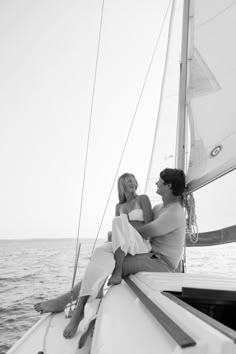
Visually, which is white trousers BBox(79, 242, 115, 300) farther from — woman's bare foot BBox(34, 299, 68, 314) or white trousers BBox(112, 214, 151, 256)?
woman's bare foot BBox(34, 299, 68, 314)

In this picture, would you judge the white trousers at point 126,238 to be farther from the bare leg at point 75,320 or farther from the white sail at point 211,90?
the white sail at point 211,90

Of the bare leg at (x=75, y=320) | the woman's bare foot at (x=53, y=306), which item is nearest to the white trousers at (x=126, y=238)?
the bare leg at (x=75, y=320)

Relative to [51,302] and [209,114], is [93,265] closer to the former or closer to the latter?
[51,302]

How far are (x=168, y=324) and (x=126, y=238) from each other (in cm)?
114

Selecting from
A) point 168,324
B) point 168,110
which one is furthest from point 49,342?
point 168,110

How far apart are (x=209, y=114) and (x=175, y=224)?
2.90ft

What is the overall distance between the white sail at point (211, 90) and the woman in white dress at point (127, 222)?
429 millimetres

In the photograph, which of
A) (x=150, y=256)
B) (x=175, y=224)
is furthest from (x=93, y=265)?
(x=175, y=224)

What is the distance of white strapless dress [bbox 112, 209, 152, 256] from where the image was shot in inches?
75.4

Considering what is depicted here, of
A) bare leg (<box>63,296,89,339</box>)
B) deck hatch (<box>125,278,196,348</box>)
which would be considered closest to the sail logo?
deck hatch (<box>125,278,196,348</box>)

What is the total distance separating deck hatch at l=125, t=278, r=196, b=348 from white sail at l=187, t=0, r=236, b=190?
1037 mm

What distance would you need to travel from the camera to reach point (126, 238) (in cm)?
197

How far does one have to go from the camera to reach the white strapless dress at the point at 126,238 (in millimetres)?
1916

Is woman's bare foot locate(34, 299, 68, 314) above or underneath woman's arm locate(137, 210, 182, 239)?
underneath
